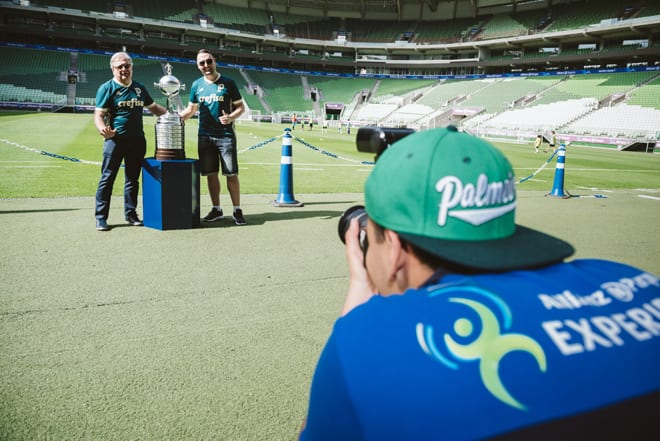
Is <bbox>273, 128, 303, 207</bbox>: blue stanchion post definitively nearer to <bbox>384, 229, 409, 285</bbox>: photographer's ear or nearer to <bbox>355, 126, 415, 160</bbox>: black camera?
<bbox>355, 126, 415, 160</bbox>: black camera

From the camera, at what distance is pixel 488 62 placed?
55.2m

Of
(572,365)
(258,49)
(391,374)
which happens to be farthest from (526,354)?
(258,49)

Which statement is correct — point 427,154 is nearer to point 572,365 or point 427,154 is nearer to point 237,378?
point 572,365

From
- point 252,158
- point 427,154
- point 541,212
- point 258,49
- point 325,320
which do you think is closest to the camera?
point 427,154

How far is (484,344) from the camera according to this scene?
29.0 inches

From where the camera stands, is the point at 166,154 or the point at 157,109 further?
the point at 157,109

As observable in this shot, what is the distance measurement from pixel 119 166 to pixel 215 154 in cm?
113

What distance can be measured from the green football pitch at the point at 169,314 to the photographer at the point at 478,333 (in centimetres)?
130

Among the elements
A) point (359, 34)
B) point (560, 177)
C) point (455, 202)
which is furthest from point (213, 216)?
point (359, 34)

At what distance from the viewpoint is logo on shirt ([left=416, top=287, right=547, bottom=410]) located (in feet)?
2.31

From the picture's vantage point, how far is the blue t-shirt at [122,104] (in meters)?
4.98

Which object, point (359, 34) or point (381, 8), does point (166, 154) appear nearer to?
point (359, 34)

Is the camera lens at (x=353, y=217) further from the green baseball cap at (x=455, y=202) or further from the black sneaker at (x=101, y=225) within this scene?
the black sneaker at (x=101, y=225)

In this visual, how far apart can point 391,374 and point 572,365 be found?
299mm
